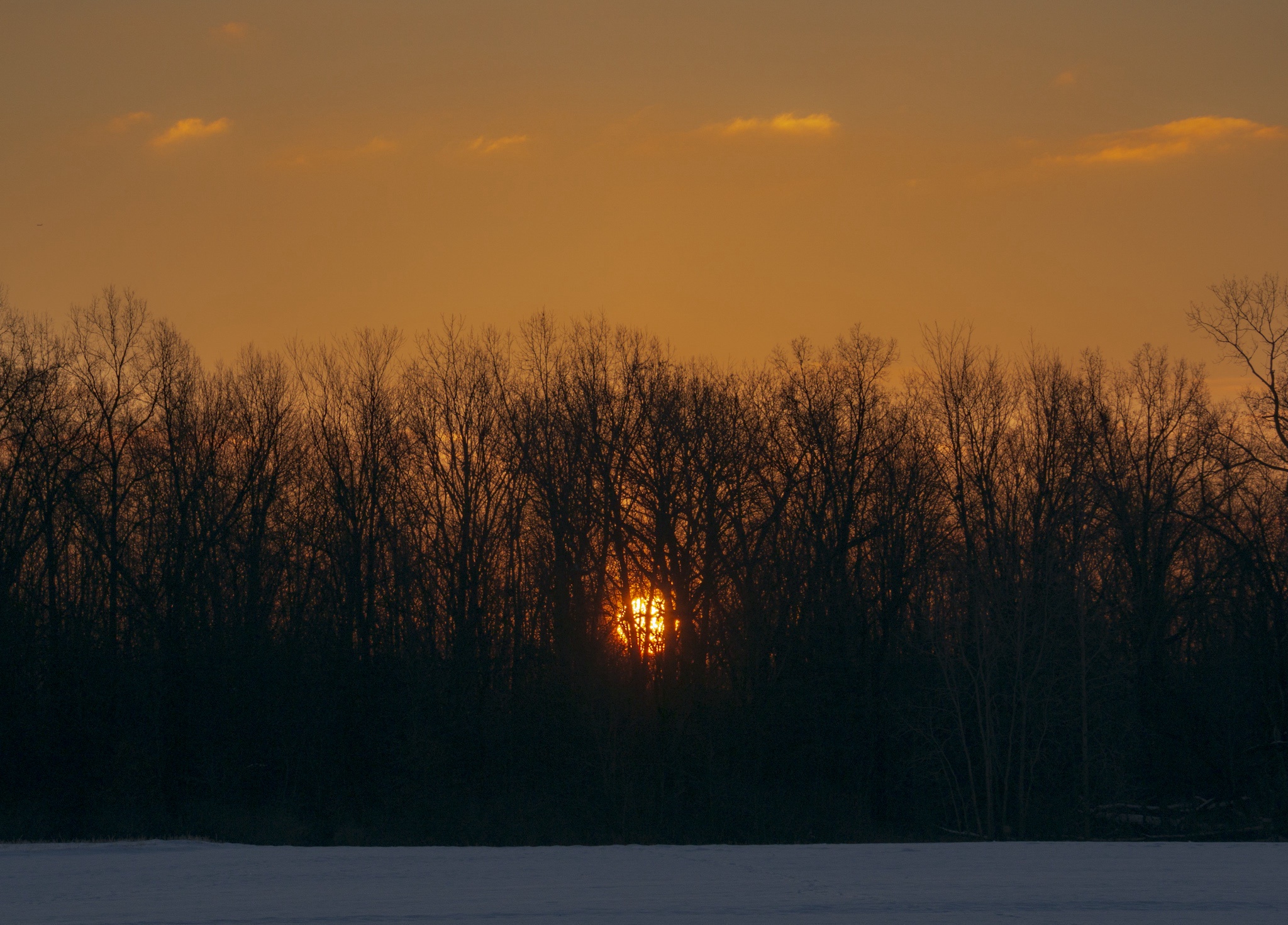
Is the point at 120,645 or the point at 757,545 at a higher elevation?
the point at 757,545

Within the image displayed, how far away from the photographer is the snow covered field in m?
12.3

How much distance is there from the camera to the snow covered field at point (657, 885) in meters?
12.3

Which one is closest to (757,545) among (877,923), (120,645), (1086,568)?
(1086,568)

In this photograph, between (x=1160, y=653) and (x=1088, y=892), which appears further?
(x=1160, y=653)

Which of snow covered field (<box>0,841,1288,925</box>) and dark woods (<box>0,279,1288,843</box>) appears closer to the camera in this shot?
snow covered field (<box>0,841,1288,925</box>)

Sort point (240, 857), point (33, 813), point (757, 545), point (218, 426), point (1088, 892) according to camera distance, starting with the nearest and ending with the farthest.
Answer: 1. point (1088, 892)
2. point (240, 857)
3. point (33, 813)
4. point (757, 545)
5. point (218, 426)

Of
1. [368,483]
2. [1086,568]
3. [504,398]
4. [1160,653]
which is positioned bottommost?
[1160,653]

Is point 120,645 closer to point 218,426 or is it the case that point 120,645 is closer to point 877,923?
point 218,426

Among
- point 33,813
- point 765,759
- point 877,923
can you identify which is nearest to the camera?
point 877,923

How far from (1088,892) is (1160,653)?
32.6 metres

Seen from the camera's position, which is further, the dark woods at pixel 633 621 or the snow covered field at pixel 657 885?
the dark woods at pixel 633 621

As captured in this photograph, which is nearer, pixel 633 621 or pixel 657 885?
pixel 657 885

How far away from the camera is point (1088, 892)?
13.6 metres

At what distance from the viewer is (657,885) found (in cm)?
1401
